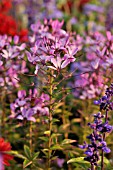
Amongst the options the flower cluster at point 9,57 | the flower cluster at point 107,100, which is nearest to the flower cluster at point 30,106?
the flower cluster at point 9,57

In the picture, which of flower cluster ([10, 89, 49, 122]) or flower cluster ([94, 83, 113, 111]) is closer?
flower cluster ([94, 83, 113, 111])

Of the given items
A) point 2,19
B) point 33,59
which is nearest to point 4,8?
point 2,19

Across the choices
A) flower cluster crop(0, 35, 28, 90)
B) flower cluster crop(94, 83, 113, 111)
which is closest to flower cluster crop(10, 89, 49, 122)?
flower cluster crop(0, 35, 28, 90)

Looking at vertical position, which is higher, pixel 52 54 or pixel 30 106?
pixel 52 54

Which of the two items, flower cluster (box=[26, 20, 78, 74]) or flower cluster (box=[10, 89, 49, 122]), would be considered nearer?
flower cluster (box=[26, 20, 78, 74])

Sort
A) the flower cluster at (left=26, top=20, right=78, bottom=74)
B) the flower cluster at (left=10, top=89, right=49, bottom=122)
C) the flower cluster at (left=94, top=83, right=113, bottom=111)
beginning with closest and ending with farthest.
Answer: the flower cluster at (left=94, top=83, right=113, bottom=111) → the flower cluster at (left=26, top=20, right=78, bottom=74) → the flower cluster at (left=10, top=89, right=49, bottom=122)

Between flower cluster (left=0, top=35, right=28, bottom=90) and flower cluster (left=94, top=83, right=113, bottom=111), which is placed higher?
flower cluster (left=0, top=35, right=28, bottom=90)

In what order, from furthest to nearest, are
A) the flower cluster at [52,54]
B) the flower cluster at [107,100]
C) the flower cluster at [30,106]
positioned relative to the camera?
the flower cluster at [30,106], the flower cluster at [52,54], the flower cluster at [107,100]

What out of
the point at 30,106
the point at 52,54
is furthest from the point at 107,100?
the point at 30,106

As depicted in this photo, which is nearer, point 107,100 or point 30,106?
point 107,100

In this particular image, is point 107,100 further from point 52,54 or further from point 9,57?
point 9,57

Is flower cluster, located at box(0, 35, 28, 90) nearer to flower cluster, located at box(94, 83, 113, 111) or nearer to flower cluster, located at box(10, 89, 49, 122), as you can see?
flower cluster, located at box(10, 89, 49, 122)

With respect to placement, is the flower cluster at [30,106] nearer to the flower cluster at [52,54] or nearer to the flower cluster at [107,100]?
the flower cluster at [52,54]

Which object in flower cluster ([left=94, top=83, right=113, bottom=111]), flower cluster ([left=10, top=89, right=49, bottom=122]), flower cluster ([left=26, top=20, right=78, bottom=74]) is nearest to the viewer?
flower cluster ([left=94, top=83, right=113, bottom=111])
